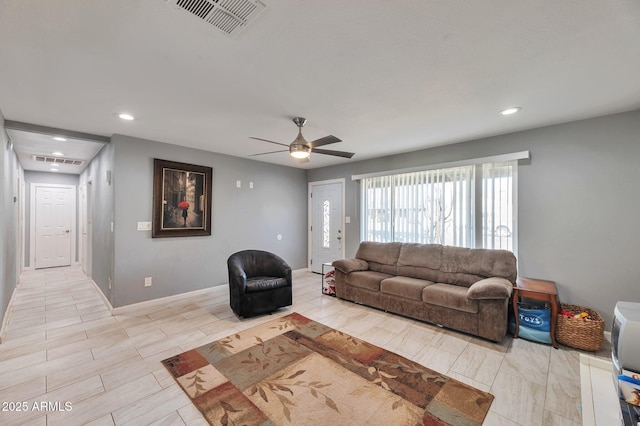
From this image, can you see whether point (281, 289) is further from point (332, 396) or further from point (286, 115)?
point (286, 115)

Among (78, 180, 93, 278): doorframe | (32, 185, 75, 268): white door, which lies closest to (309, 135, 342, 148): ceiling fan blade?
(78, 180, 93, 278): doorframe

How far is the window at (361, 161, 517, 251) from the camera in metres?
3.62

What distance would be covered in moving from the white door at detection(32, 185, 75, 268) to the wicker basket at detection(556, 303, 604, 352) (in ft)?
33.1

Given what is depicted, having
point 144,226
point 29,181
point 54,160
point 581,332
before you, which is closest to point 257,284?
point 144,226

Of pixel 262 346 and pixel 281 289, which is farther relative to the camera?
pixel 281 289

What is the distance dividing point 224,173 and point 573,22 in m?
4.71

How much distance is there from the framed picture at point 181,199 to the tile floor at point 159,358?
1.18 m

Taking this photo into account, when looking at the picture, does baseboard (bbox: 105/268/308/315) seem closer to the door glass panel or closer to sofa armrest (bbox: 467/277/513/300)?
the door glass panel

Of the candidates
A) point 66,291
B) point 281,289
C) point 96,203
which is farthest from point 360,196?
point 66,291

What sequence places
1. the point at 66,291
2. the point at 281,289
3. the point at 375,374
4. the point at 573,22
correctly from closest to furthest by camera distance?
the point at 573,22 → the point at 375,374 → the point at 281,289 → the point at 66,291

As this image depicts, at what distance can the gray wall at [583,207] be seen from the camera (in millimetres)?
2826

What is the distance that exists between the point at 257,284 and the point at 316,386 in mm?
1694

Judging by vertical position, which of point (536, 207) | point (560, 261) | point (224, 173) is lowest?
point (560, 261)

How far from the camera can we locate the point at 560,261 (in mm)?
3188
